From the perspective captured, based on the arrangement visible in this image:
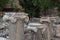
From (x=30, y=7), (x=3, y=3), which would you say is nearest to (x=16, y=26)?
(x=30, y=7)

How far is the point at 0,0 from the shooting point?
4582 mm

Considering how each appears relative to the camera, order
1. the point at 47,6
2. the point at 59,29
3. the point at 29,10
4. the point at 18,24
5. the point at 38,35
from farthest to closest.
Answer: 1. the point at 29,10
2. the point at 47,6
3. the point at 59,29
4. the point at 38,35
5. the point at 18,24

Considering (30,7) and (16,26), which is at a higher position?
(16,26)

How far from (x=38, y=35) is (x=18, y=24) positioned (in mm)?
354

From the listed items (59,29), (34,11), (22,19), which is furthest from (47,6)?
(22,19)

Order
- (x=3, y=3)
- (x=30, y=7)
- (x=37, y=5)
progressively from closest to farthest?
(x=37, y=5) < (x=30, y=7) < (x=3, y=3)

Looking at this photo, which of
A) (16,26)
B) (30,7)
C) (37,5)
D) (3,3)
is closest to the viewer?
(16,26)

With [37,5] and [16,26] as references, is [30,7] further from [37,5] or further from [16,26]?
[16,26]

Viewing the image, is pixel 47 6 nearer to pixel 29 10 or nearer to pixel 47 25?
pixel 29 10

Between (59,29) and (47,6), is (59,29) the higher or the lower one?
the lower one

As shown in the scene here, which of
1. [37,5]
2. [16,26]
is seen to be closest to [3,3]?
[37,5]

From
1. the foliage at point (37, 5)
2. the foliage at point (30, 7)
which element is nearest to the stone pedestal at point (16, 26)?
the foliage at point (37, 5)

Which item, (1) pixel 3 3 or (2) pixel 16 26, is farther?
(1) pixel 3 3

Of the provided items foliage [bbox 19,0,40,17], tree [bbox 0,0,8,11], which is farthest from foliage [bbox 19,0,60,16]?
tree [bbox 0,0,8,11]
